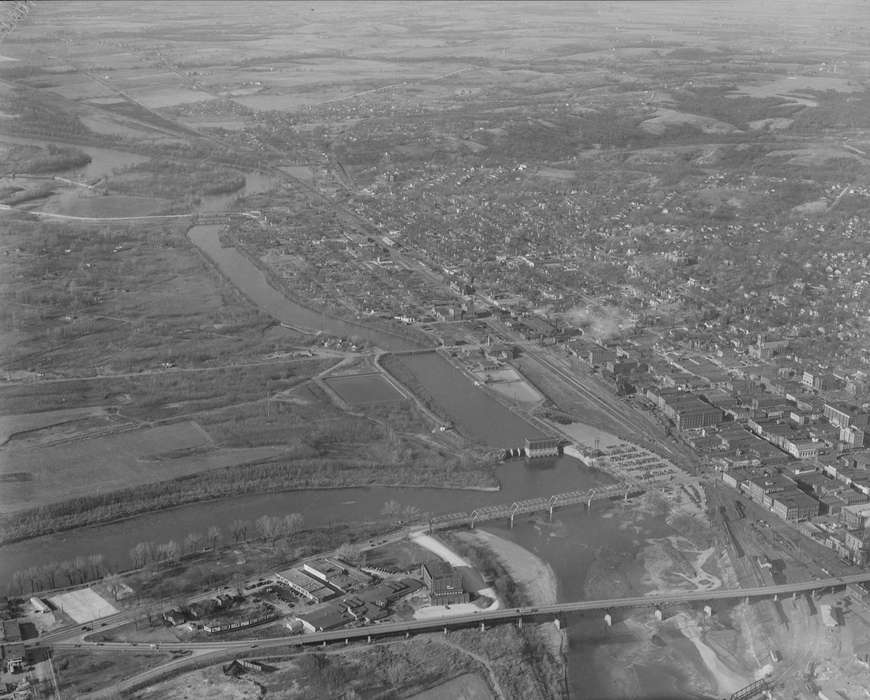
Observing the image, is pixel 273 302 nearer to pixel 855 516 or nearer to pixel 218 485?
pixel 218 485

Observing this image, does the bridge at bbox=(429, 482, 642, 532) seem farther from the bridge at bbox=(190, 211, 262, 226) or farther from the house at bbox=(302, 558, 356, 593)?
the bridge at bbox=(190, 211, 262, 226)

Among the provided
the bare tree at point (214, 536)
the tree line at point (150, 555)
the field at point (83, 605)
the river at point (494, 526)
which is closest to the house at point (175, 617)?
the field at point (83, 605)

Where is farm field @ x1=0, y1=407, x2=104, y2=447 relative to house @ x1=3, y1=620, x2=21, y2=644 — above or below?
above

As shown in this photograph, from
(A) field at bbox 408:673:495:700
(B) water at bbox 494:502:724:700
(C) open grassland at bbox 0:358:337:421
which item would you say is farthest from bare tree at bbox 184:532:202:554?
(C) open grassland at bbox 0:358:337:421

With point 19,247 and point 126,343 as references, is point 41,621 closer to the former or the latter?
point 126,343

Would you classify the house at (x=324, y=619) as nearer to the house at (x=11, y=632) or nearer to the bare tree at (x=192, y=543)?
the bare tree at (x=192, y=543)
